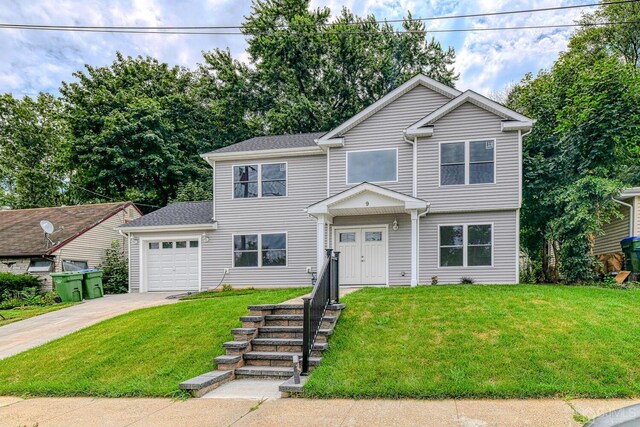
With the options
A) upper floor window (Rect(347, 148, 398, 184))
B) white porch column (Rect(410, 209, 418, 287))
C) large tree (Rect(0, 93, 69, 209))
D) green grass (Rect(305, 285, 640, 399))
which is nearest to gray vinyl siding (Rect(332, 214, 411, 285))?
white porch column (Rect(410, 209, 418, 287))

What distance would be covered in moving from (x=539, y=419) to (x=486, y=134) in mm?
10028

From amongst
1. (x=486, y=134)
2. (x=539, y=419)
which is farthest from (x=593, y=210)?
(x=539, y=419)

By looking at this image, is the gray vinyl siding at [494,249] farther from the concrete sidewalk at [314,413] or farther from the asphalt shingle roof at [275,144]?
the concrete sidewalk at [314,413]

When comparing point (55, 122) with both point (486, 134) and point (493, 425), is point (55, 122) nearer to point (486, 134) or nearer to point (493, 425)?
point (486, 134)

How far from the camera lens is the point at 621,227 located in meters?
14.4

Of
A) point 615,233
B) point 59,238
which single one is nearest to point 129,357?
point 59,238

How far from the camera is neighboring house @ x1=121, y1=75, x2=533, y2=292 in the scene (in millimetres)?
12375

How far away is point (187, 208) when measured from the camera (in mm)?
17094

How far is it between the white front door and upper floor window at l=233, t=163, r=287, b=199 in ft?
9.47

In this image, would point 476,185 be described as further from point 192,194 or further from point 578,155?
point 192,194

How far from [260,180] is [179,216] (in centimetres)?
395

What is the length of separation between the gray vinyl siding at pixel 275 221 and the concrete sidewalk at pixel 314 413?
9.17 metres

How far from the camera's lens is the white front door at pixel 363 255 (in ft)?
43.4

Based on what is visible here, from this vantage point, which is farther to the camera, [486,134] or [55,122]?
[55,122]
